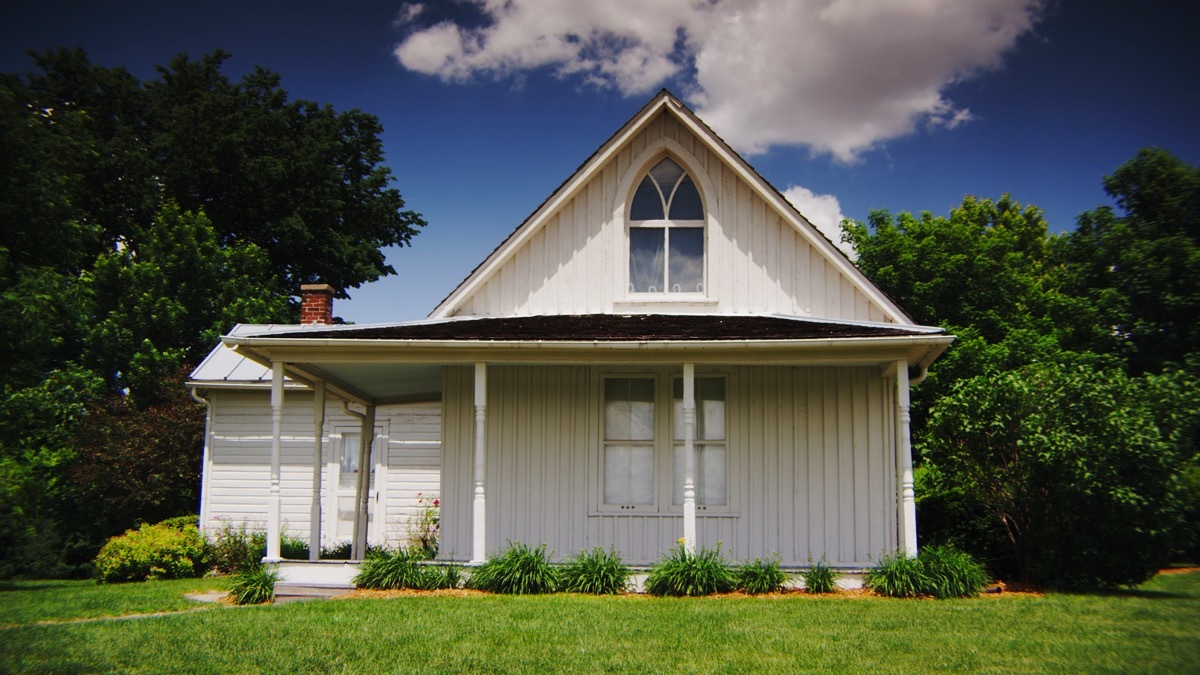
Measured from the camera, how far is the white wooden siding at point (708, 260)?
15.4 meters

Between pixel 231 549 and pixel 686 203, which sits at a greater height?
pixel 686 203

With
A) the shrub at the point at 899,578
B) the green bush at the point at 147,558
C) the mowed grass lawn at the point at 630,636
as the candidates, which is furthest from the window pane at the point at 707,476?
the green bush at the point at 147,558

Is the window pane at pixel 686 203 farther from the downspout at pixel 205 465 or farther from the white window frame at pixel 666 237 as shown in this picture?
the downspout at pixel 205 465

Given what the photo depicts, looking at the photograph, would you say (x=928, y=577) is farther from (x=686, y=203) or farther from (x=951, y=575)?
(x=686, y=203)

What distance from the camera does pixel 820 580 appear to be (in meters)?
12.8

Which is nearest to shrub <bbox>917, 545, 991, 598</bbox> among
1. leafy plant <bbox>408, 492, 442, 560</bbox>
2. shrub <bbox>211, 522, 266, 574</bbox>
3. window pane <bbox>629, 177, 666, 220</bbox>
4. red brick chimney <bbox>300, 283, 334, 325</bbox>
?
window pane <bbox>629, 177, 666, 220</bbox>

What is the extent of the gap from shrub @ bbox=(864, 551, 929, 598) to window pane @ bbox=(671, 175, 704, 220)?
5.87 metres

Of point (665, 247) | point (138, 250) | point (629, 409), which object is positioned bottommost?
point (629, 409)

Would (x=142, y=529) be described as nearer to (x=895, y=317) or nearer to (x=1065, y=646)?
(x=895, y=317)

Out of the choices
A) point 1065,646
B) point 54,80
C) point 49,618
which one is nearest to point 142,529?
point 49,618

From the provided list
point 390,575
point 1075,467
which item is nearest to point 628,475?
point 390,575

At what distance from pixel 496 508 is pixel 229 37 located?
2773 cm

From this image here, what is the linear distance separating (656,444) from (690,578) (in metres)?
2.84

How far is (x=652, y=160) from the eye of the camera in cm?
1597
